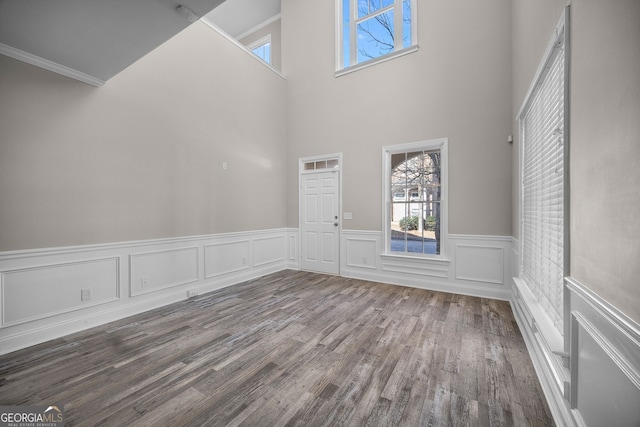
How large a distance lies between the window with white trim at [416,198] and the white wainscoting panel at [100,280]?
262 centimetres

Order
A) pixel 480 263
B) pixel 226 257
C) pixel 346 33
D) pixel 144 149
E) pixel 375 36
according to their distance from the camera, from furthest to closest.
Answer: pixel 346 33, pixel 375 36, pixel 226 257, pixel 480 263, pixel 144 149

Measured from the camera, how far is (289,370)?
1.99 meters

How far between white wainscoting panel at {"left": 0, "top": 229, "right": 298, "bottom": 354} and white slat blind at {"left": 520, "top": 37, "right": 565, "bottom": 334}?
383 cm

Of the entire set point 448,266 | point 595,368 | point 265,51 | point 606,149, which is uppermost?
point 265,51

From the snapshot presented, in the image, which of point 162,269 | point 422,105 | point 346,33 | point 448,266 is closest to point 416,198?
point 448,266

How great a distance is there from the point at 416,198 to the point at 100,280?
4.22 meters

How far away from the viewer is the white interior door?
489 centimetres

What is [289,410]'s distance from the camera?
1589mm

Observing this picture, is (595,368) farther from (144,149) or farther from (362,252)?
(144,149)

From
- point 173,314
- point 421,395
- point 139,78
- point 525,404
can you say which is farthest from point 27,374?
point 525,404

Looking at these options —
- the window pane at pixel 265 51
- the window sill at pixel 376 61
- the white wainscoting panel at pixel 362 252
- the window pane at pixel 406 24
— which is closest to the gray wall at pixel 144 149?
the window sill at pixel 376 61

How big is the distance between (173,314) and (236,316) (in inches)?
29.9

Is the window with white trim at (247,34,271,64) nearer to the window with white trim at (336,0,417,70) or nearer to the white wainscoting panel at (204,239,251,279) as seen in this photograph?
the window with white trim at (336,0,417,70)

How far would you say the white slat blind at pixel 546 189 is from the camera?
1699mm
